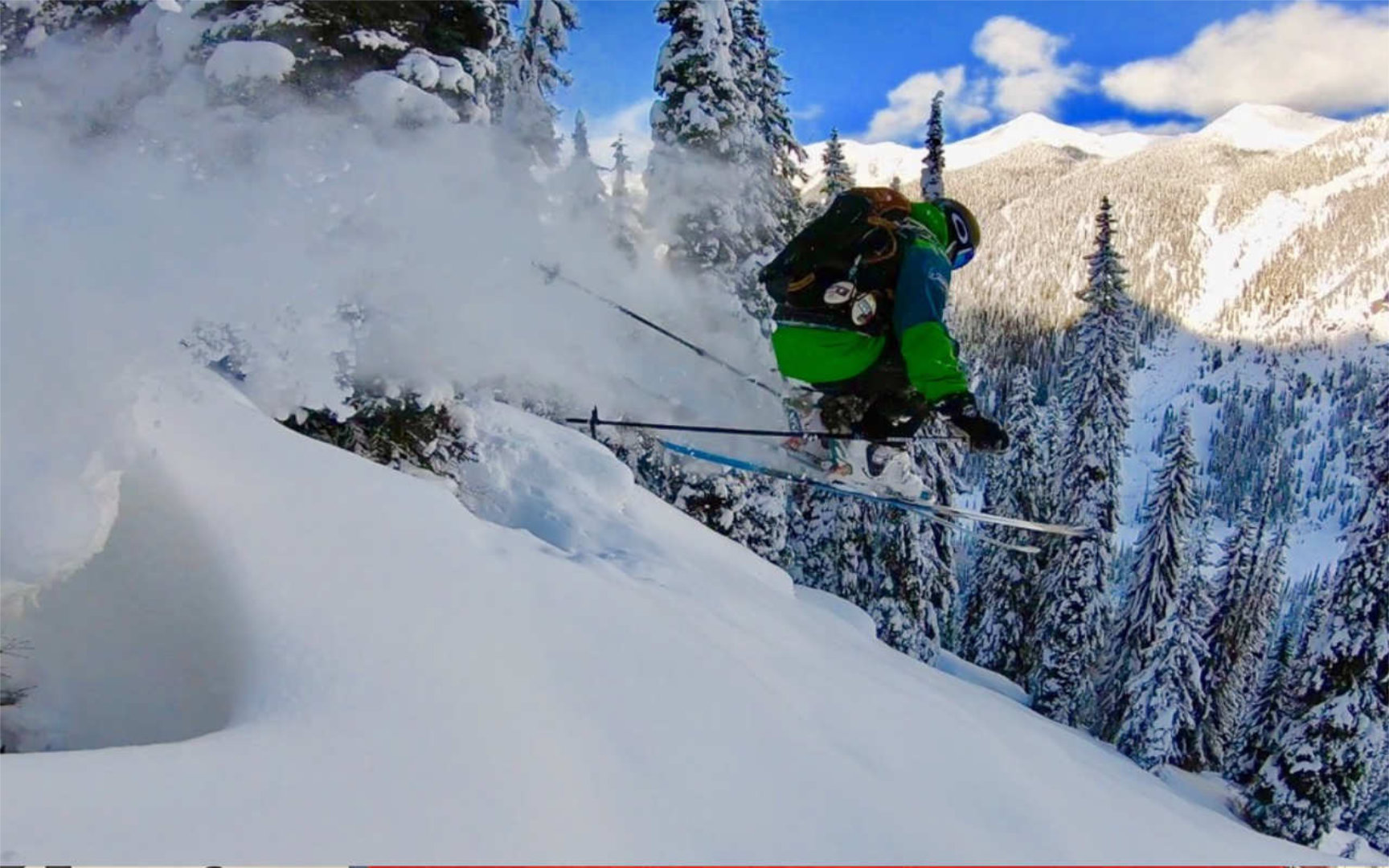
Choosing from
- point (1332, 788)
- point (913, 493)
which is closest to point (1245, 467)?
point (1332, 788)

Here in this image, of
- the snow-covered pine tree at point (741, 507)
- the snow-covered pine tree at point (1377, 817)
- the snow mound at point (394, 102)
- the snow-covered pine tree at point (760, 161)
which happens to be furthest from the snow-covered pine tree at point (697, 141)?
the snow-covered pine tree at point (1377, 817)

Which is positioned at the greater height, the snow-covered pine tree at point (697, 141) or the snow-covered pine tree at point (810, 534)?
the snow-covered pine tree at point (697, 141)

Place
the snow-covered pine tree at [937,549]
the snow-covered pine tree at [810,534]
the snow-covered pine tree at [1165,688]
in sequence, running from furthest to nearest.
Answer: the snow-covered pine tree at [1165,688], the snow-covered pine tree at [937,549], the snow-covered pine tree at [810,534]

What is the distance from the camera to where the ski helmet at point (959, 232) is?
676 cm

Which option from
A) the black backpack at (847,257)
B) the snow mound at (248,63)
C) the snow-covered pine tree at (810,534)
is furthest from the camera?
the snow-covered pine tree at (810,534)

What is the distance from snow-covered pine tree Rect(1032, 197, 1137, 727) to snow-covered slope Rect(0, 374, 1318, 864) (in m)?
23.8

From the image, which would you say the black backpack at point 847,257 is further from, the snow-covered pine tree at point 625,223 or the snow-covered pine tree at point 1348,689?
the snow-covered pine tree at point 1348,689

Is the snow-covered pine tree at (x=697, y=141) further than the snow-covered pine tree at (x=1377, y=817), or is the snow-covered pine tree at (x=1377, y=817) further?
the snow-covered pine tree at (x=1377, y=817)

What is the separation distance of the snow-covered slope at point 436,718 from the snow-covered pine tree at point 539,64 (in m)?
22.2

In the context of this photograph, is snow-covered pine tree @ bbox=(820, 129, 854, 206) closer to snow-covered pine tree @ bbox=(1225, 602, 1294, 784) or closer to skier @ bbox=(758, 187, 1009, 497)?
skier @ bbox=(758, 187, 1009, 497)

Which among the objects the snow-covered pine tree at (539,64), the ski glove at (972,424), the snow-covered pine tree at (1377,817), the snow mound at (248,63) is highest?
the snow-covered pine tree at (539,64)

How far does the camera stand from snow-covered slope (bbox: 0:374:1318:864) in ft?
7.80

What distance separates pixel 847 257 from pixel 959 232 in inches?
40.1

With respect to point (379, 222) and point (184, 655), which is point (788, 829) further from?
point (379, 222)
